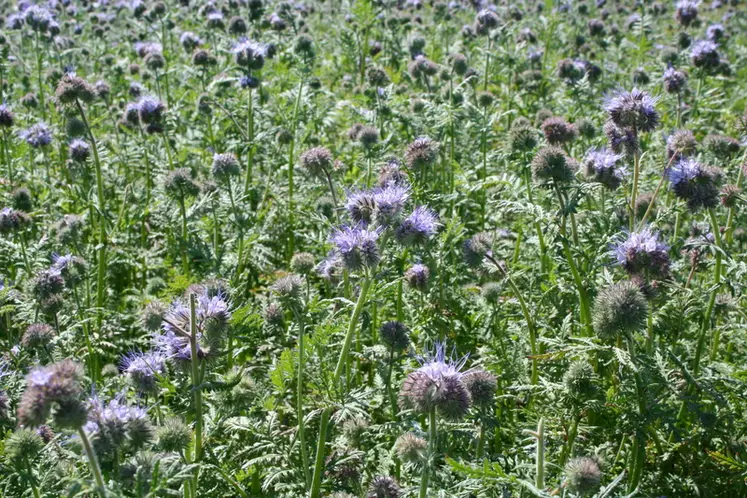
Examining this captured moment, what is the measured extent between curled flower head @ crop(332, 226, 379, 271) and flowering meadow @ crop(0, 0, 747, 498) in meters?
0.01

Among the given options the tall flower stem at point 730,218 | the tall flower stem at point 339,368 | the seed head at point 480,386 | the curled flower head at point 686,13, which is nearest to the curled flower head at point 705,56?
the curled flower head at point 686,13

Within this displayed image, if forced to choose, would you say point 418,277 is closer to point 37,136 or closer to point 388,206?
point 388,206

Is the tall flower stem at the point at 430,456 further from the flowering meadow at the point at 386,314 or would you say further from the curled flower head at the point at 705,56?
the curled flower head at the point at 705,56

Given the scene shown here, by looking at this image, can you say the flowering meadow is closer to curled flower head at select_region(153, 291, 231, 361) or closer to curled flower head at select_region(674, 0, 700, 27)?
curled flower head at select_region(153, 291, 231, 361)

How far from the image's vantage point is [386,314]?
16.2 feet

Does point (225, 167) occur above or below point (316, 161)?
below

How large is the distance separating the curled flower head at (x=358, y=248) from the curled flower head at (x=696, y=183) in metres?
1.75

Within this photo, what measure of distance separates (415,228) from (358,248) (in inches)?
12.8

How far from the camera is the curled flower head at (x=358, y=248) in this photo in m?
3.19

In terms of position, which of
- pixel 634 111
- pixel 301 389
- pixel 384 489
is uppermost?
pixel 634 111

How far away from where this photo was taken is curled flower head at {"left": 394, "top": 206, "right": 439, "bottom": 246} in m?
3.36

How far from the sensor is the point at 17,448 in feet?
9.30

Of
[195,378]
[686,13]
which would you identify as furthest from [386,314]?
[686,13]

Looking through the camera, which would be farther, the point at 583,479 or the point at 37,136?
the point at 37,136
